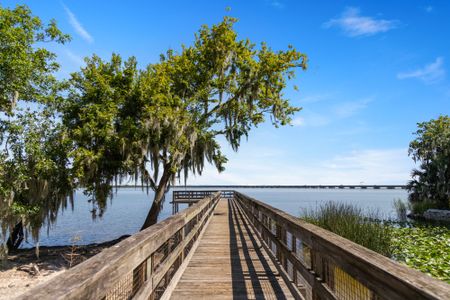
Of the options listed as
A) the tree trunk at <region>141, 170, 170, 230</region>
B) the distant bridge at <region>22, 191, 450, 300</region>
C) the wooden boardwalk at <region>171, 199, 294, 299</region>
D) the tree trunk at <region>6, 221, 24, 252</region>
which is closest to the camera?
the distant bridge at <region>22, 191, 450, 300</region>

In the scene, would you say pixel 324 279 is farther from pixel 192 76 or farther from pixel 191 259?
pixel 192 76

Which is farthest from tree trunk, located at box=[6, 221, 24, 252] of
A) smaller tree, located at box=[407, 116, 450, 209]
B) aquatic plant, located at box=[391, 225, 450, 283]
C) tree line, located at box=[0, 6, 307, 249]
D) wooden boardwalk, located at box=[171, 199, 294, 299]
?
smaller tree, located at box=[407, 116, 450, 209]

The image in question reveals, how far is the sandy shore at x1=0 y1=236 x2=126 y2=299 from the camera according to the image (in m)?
11.6

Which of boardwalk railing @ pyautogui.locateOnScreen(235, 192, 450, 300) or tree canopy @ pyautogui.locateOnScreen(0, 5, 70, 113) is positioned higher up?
tree canopy @ pyautogui.locateOnScreen(0, 5, 70, 113)

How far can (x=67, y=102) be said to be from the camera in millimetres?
15625

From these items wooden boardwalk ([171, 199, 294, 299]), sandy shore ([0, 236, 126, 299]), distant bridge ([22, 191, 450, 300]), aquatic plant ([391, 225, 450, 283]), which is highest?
distant bridge ([22, 191, 450, 300])

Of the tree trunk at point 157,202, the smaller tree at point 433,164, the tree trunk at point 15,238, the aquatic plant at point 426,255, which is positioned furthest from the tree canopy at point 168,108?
the smaller tree at point 433,164

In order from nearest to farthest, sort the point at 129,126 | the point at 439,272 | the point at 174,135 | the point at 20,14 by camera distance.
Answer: the point at 439,272 → the point at 20,14 → the point at 129,126 → the point at 174,135

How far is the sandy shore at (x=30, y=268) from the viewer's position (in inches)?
455

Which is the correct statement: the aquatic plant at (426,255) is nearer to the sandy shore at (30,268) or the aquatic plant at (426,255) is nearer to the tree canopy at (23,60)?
the sandy shore at (30,268)

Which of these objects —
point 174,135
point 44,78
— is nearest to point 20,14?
point 44,78

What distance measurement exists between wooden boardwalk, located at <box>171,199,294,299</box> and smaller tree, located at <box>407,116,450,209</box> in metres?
30.0

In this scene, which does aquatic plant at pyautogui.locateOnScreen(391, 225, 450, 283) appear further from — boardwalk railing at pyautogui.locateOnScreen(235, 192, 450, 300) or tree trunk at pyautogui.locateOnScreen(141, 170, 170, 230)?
tree trunk at pyautogui.locateOnScreen(141, 170, 170, 230)

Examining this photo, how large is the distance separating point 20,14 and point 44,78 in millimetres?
2590
